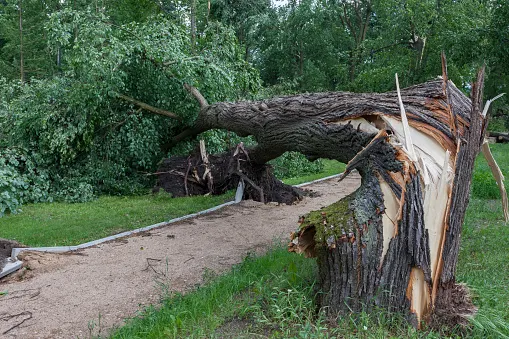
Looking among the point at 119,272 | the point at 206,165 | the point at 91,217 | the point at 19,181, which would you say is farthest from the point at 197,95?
the point at 119,272

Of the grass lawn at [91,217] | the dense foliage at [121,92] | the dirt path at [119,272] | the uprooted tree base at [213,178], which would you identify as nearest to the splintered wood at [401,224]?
the dirt path at [119,272]

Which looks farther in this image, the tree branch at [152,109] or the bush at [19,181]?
the tree branch at [152,109]

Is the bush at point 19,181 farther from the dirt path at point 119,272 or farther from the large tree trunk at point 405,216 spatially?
the large tree trunk at point 405,216

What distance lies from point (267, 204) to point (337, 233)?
5369mm

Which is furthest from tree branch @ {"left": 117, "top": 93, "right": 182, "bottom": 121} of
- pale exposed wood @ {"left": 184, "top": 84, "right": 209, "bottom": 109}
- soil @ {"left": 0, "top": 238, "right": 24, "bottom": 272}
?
soil @ {"left": 0, "top": 238, "right": 24, "bottom": 272}

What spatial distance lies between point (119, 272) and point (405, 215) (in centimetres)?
305

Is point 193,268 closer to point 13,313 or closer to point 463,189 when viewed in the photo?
point 13,313

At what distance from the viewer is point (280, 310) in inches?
125

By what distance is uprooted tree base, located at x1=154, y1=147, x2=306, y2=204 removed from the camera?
872cm

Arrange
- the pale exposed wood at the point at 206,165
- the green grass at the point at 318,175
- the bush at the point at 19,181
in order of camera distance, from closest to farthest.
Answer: the bush at the point at 19,181 → the pale exposed wood at the point at 206,165 → the green grass at the point at 318,175

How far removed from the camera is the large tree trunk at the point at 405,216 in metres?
3.17

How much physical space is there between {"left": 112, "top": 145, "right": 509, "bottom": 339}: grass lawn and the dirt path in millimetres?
476

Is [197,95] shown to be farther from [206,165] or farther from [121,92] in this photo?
[121,92]

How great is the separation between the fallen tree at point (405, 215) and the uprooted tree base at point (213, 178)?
15.1 feet
